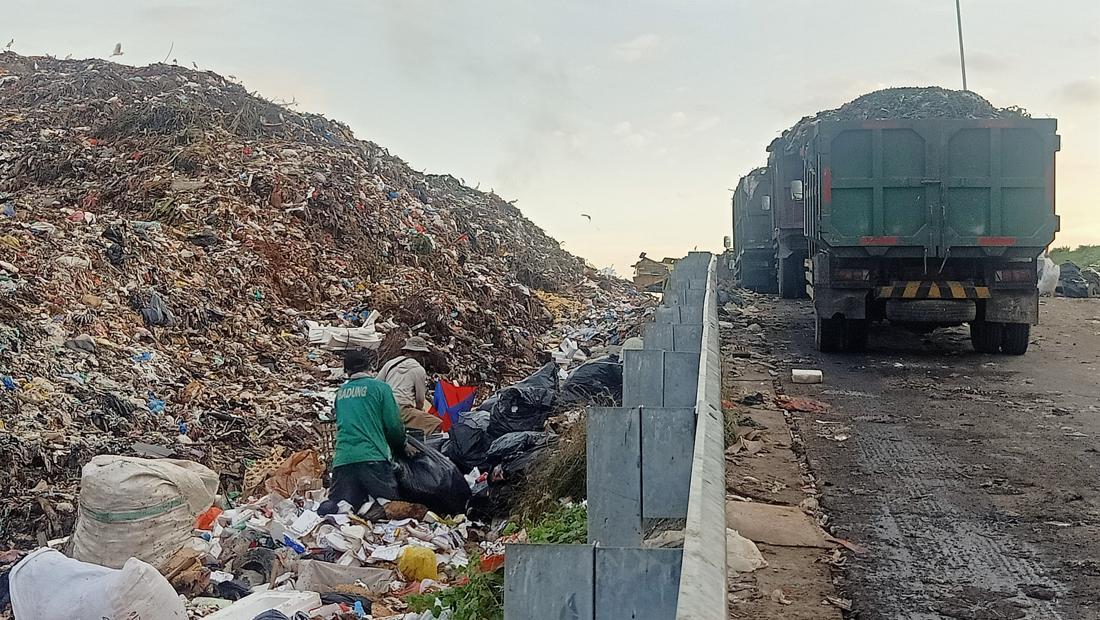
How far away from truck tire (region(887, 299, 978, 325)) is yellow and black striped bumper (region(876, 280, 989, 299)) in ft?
0.17

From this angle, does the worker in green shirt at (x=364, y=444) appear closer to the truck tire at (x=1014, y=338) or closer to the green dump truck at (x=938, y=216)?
the green dump truck at (x=938, y=216)

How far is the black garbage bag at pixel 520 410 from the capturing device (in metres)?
7.52

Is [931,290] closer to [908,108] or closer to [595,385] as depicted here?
[908,108]

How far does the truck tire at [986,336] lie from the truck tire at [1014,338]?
0.05 metres

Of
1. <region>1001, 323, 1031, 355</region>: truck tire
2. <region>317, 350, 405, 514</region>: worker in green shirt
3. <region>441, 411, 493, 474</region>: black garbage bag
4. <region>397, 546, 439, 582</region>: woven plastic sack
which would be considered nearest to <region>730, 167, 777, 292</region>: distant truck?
<region>1001, 323, 1031, 355</region>: truck tire

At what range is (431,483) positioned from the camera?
6559mm

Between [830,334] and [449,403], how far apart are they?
433cm

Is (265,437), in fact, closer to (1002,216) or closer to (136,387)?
(136,387)

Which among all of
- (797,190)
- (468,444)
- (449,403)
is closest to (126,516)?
(468,444)

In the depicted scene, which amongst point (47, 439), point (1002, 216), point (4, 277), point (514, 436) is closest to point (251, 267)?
point (4, 277)

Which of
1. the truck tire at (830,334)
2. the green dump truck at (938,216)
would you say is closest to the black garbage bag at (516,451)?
the green dump truck at (938,216)

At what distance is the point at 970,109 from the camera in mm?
12578

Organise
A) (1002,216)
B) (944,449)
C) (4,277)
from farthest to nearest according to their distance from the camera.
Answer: (4,277), (1002,216), (944,449)

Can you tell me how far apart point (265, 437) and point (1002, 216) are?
722 cm
